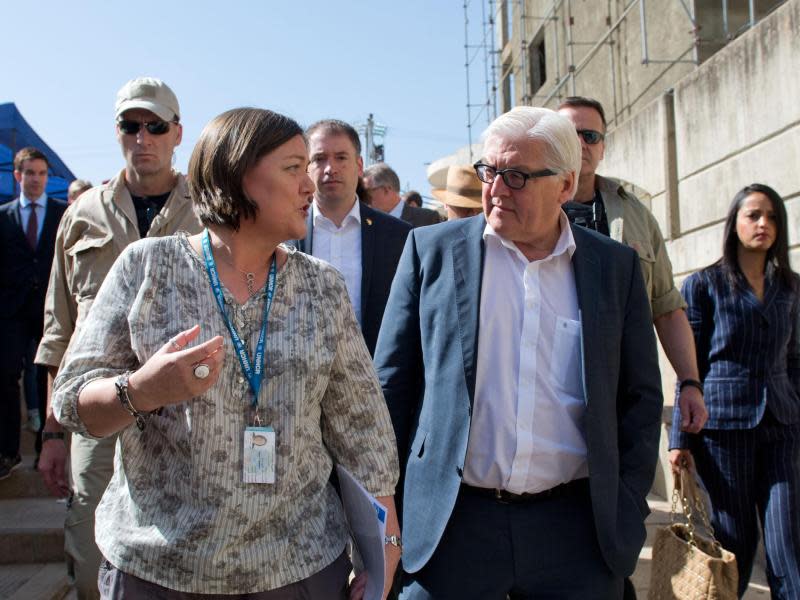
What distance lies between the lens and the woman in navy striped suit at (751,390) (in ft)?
13.0

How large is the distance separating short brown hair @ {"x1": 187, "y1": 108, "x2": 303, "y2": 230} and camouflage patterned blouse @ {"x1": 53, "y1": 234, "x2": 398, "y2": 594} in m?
0.12

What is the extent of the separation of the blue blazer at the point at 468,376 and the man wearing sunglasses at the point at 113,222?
3.51ft

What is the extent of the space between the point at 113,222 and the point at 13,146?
8.81 meters

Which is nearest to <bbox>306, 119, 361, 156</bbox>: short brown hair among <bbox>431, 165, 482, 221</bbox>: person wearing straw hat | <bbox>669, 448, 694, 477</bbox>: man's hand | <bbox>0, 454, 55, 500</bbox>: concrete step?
<bbox>431, 165, 482, 221</bbox>: person wearing straw hat

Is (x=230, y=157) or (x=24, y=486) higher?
(x=230, y=157)

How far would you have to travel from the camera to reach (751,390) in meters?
4.11

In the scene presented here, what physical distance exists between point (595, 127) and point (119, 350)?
2.55 m

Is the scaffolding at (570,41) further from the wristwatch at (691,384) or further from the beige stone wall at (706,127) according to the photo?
the wristwatch at (691,384)

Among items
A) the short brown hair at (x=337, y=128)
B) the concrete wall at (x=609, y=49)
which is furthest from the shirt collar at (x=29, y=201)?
the concrete wall at (x=609, y=49)

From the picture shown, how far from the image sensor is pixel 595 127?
3.77 meters

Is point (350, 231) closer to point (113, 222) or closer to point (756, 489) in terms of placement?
Answer: point (113, 222)

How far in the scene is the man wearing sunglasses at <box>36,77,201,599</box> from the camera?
121 inches

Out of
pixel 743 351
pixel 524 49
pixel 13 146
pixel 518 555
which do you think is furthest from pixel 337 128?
pixel 524 49

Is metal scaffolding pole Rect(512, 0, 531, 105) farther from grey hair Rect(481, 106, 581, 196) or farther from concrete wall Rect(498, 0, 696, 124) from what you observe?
grey hair Rect(481, 106, 581, 196)
